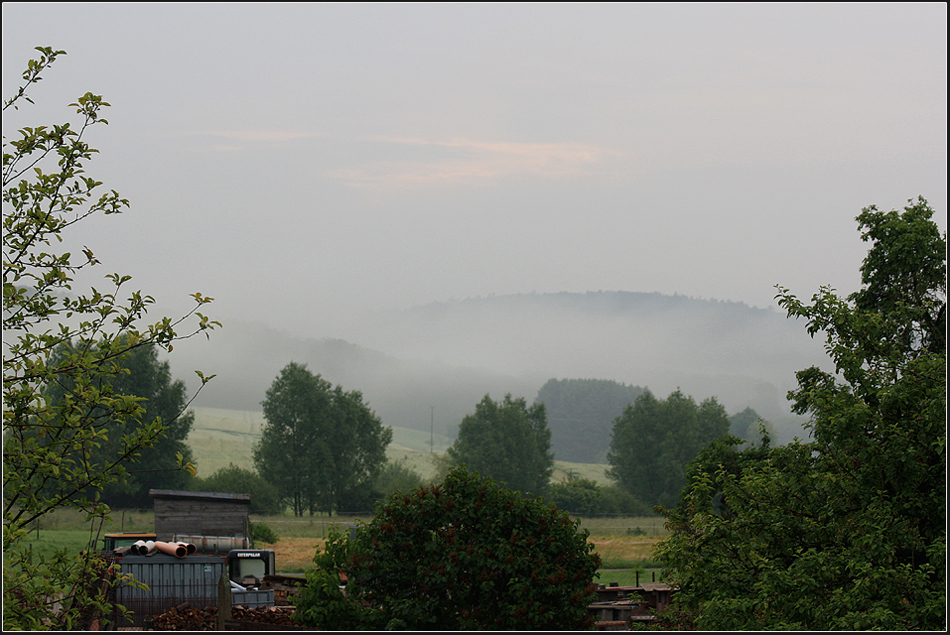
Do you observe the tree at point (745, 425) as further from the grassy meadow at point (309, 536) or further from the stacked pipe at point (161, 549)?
the stacked pipe at point (161, 549)

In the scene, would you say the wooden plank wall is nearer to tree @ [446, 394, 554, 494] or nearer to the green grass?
the green grass

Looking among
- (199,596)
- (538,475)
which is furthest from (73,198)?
(538,475)

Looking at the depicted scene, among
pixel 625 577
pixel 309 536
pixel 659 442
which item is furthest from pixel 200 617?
pixel 659 442

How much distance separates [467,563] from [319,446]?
77.3 m

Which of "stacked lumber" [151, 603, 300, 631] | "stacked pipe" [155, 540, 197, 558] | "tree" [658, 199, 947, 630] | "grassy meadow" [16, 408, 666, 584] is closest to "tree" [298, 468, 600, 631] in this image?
"tree" [658, 199, 947, 630]

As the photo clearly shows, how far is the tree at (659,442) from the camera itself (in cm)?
10312

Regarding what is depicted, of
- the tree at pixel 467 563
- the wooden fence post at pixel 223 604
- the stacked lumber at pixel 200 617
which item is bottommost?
the stacked lumber at pixel 200 617

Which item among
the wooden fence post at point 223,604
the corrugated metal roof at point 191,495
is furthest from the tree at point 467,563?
the corrugated metal roof at point 191,495

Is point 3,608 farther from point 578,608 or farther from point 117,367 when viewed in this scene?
point 578,608

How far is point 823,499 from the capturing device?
543 inches

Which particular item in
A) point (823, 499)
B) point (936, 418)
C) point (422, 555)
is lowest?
point (422, 555)

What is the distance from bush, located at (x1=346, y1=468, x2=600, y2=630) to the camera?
1323 centimetres

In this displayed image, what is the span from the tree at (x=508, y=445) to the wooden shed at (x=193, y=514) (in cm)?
6050

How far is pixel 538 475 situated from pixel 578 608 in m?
86.2
